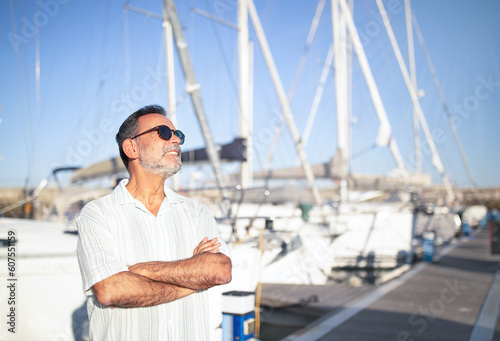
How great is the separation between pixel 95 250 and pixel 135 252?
0.16m

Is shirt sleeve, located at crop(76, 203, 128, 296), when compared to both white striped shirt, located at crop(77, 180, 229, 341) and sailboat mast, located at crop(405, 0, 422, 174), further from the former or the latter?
sailboat mast, located at crop(405, 0, 422, 174)

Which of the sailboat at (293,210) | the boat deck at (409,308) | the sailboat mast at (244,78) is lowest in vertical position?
the boat deck at (409,308)

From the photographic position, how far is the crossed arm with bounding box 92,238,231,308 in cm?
157

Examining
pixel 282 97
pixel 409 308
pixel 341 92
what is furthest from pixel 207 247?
pixel 341 92

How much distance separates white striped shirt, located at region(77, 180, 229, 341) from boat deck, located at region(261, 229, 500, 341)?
3.96m

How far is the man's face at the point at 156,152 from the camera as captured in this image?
1872 mm

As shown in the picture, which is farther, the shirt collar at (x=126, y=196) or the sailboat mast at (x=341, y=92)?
the sailboat mast at (x=341, y=92)

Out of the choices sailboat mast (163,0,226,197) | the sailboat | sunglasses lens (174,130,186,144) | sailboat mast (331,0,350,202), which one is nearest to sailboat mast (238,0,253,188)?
the sailboat

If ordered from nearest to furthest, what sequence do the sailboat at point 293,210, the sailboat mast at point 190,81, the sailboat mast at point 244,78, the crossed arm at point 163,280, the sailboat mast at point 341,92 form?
the crossed arm at point 163,280 → the sailboat at point 293,210 → the sailboat mast at point 190,81 → the sailboat mast at point 244,78 → the sailboat mast at point 341,92

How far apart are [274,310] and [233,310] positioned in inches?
174

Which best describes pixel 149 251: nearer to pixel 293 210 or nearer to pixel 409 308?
pixel 409 308

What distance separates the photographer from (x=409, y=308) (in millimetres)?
7023

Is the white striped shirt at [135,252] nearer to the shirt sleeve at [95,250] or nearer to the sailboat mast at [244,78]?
the shirt sleeve at [95,250]

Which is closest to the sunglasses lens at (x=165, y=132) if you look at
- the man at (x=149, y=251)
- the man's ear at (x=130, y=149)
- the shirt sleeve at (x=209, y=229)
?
the man at (x=149, y=251)
